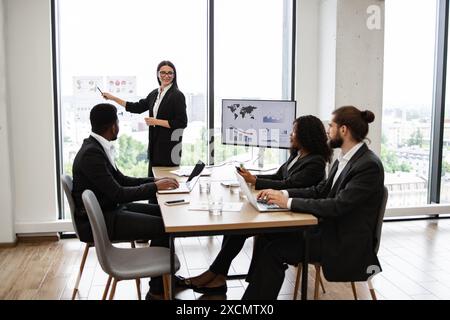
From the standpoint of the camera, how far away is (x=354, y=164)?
243 cm

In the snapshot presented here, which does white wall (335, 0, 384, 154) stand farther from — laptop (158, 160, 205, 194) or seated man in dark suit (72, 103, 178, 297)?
seated man in dark suit (72, 103, 178, 297)

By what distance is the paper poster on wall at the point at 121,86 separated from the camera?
4617 mm

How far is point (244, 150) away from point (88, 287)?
2.32 metres

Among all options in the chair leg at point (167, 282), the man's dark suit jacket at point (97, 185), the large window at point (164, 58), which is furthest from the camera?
the large window at point (164, 58)

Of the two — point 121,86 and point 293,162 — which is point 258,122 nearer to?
point 293,162

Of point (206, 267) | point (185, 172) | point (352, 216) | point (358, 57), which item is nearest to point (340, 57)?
point (358, 57)

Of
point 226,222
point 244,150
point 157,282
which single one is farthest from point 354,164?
point 244,150

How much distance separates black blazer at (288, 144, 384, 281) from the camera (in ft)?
7.72

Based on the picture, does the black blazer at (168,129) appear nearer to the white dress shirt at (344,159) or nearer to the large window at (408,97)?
the white dress shirt at (344,159)

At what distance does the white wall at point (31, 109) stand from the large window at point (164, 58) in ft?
0.72

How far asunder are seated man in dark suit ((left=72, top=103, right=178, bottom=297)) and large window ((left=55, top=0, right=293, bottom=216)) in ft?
5.91

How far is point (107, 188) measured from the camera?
2734 millimetres

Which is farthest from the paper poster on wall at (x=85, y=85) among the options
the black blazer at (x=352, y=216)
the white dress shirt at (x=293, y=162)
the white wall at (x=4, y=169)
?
the black blazer at (x=352, y=216)

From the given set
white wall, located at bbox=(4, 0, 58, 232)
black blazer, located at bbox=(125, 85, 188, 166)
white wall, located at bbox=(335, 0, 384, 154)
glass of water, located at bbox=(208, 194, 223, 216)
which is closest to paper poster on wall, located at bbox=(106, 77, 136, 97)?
white wall, located at bbox=(4, 0, 58, 232)
